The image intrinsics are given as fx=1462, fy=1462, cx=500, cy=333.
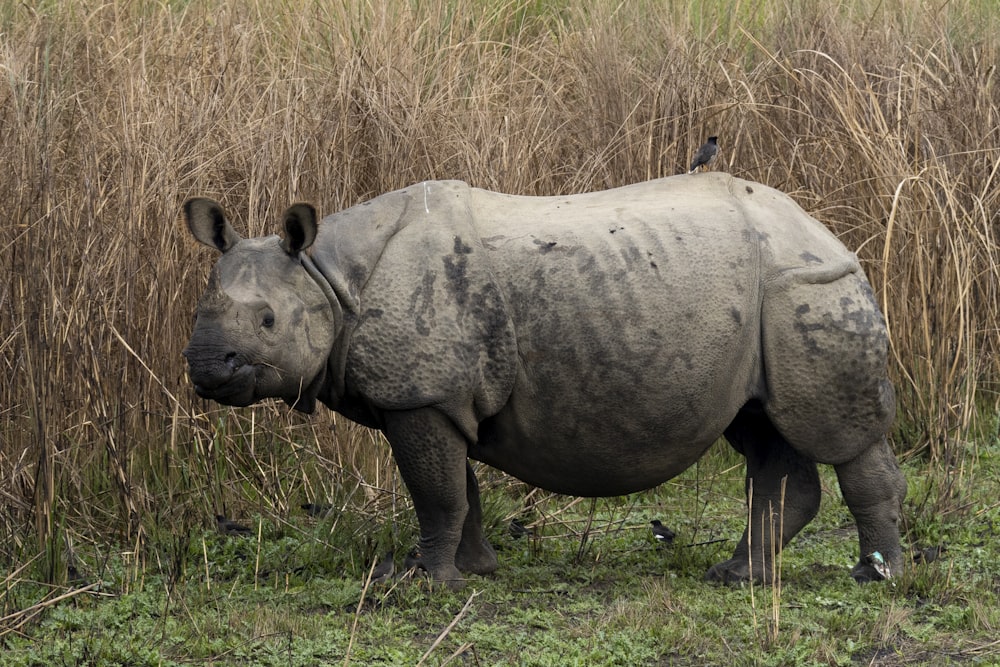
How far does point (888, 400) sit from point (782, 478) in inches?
20.3

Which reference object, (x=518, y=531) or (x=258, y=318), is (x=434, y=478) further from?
(x=518, y=531)

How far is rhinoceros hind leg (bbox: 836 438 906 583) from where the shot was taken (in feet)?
17.2

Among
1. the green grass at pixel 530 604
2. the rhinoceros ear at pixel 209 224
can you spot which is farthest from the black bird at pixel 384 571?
the rhinoceros ear at pixel 209 224

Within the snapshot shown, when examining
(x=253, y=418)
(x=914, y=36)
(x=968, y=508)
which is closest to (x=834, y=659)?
(x=968, y=508)

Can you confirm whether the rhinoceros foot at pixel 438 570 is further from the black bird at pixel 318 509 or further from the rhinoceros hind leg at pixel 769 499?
the rhinoceros hind leg at pixel 769 499

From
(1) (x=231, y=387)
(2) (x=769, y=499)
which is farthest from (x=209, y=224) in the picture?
(2) (x=769, y=499)

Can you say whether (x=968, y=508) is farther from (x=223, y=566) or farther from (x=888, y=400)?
(x=223, y=566)

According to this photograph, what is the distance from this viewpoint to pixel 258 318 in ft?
15.5

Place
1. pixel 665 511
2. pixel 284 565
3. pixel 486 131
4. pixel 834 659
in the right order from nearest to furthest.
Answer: pixel 834 659 < pixel 284 565 < pixel 665 511 < pixel 486 131

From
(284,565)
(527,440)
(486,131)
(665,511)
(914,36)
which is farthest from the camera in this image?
(914,36)

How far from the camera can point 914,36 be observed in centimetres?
859

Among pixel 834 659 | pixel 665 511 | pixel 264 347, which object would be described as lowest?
pixel 665 511

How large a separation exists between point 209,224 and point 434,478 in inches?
45.4

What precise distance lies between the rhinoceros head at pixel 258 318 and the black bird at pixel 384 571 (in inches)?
29.3
